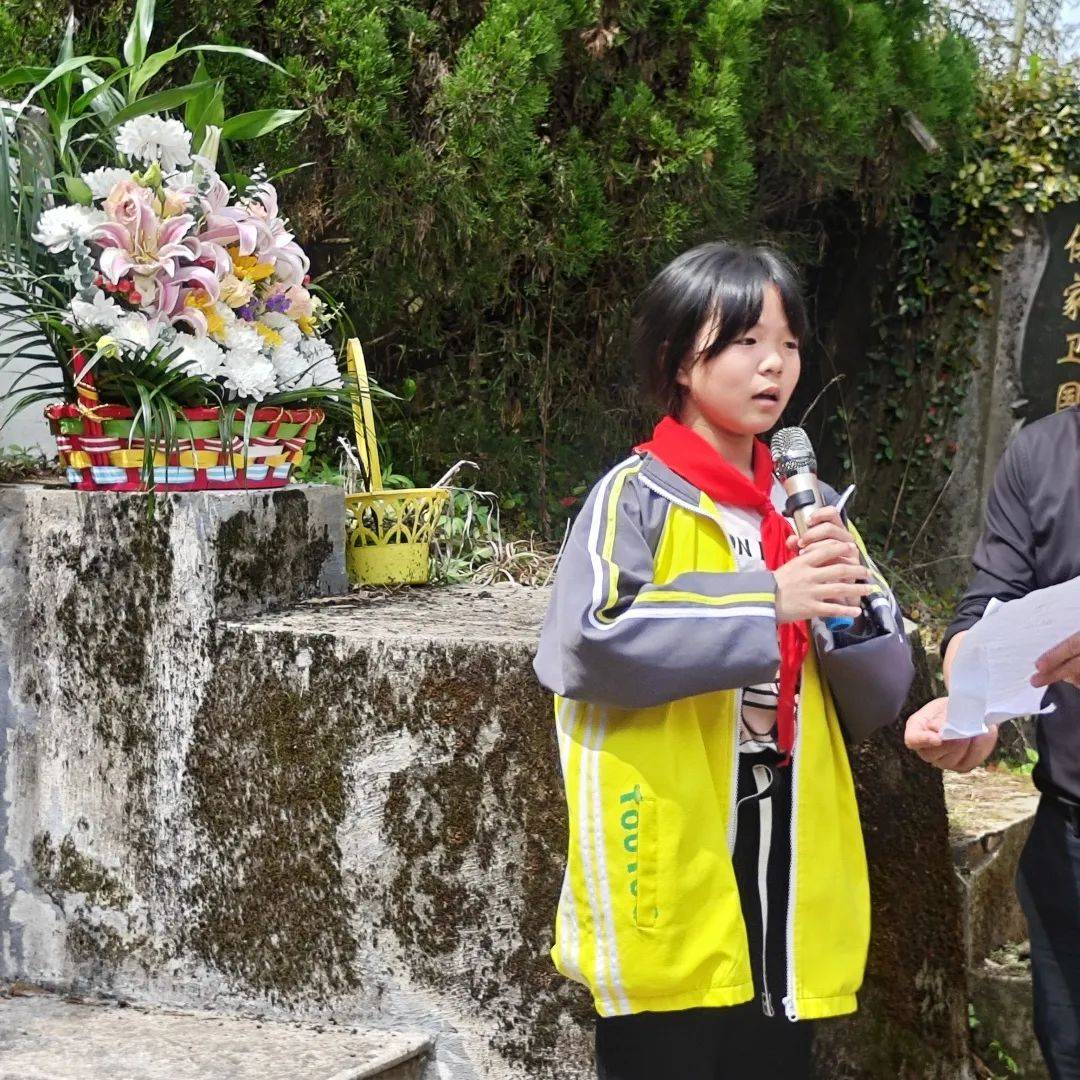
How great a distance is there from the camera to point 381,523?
332 centimetres

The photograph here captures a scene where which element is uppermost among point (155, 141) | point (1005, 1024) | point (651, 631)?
point (155, 141)

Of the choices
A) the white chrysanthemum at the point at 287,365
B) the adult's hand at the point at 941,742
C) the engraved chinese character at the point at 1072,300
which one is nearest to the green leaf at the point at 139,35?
the white chrysanthemum at the point at 287,365

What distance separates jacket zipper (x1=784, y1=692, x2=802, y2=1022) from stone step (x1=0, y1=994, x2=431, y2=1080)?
970 mm

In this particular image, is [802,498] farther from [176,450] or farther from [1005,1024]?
[1005,1024]

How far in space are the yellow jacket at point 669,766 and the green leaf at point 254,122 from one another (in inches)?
66.1

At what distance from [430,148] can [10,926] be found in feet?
7.74

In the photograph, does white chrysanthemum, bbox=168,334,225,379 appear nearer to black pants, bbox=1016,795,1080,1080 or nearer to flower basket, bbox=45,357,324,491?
flower basket, bbox=45,357,324,491

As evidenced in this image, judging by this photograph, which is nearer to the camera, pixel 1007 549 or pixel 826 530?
pixel 826 530

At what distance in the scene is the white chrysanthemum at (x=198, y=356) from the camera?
295 cm

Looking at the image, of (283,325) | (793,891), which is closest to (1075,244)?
(283,325)

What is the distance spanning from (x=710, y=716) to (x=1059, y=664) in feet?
1.57

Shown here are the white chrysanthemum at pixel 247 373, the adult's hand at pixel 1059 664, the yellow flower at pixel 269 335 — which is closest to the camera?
the adult's hand at pixel 1059 664

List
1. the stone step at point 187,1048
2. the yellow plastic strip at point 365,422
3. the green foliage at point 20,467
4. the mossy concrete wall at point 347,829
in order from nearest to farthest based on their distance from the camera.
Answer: the stone step at point 187,1048 < the mossy concrete wall at point 347,829 < the yellow plastic strip at point 365,422 < the green foliage at point 20,467

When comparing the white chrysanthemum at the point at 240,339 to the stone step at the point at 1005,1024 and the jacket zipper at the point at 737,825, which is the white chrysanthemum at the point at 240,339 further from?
the stone step at the point at 1005,1024
